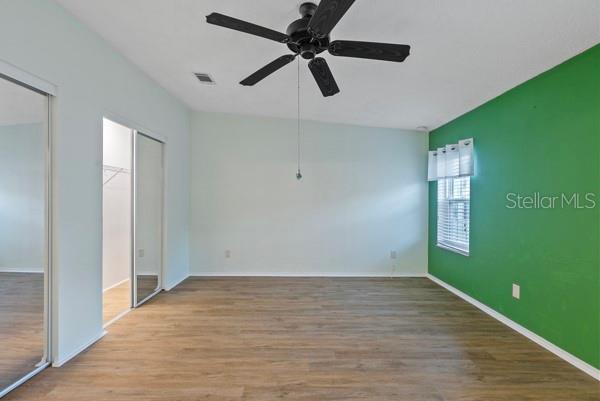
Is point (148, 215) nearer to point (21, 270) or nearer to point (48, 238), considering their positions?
point (48, 238)

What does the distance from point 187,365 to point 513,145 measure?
3652 mm

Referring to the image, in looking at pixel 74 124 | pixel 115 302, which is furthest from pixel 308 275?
pixel 74 124

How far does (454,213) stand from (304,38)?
332 cm

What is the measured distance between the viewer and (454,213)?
3.95 meters

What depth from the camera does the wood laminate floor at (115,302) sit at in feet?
9.91

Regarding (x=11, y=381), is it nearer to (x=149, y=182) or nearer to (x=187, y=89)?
(x=149, y=182)

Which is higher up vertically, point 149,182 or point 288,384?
point 149,182

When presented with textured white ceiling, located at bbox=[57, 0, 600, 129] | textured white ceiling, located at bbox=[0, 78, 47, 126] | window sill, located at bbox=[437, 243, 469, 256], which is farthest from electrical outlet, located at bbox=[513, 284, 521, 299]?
textured white ceiling, located at bbox=[0, 78, 47, 126]

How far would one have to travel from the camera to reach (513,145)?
2867mm

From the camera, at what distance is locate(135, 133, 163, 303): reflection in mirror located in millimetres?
3293

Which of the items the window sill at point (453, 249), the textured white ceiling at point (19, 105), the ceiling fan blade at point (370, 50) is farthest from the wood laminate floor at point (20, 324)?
the window sill at point (453, 249)

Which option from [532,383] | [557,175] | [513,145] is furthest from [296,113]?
[532,383]

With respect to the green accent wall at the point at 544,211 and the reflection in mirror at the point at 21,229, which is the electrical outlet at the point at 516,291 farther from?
the reflection in mirror at the point at 21,229

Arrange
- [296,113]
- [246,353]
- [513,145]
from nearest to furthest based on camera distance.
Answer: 1. [246,353]
2. [513,145]
3. [296,113]
